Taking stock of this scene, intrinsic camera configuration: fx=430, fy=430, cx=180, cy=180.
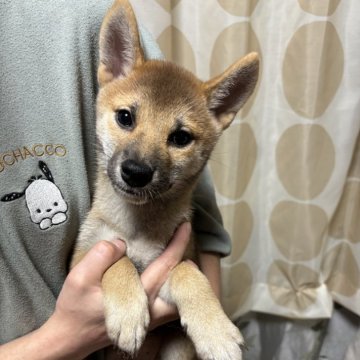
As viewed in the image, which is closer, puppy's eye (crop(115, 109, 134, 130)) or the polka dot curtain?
puppy's eye (crop(115, 109, 134, 130))

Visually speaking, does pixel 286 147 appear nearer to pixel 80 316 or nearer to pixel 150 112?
pixel 150 112

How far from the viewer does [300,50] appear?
141 centimetres

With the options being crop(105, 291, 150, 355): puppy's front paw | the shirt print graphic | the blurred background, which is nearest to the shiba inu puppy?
crop(105, 291, 150, 355): puppy's front paw

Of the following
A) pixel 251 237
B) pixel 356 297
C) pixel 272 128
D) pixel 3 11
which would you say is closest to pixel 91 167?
pixel 3 11

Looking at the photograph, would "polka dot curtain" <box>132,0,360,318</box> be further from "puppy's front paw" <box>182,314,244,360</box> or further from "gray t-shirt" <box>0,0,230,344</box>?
"puppy's front paw" <box>182,314,244,360</box>

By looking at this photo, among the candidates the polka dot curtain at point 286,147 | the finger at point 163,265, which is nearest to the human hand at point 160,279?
the finger at point 163,265

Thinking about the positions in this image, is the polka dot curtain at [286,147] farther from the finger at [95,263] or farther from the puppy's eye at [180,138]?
the finger at [95,263]

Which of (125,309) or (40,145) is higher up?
(40,145)

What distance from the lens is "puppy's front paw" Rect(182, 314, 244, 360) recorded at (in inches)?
34.3

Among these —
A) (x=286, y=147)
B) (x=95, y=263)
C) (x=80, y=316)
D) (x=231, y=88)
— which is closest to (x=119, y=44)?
(x=231, y=88)

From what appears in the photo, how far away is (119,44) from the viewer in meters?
1.05

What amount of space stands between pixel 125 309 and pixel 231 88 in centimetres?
58

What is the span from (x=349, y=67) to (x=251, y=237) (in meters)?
0.73

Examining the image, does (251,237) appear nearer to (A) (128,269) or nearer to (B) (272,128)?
(B) (272,128)
